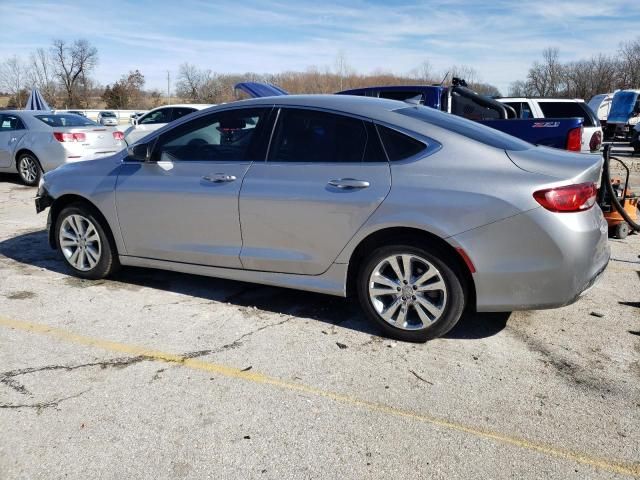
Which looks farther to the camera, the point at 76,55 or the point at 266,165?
the point at 76,55

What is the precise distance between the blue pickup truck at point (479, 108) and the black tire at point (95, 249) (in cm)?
390

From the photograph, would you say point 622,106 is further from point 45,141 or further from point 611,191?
point 45,141

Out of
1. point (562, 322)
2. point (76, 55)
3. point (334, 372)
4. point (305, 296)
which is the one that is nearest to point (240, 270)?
point (305, 296)

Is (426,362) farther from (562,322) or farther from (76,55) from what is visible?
(76,55)

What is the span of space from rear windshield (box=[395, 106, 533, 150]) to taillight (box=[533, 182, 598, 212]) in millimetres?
491

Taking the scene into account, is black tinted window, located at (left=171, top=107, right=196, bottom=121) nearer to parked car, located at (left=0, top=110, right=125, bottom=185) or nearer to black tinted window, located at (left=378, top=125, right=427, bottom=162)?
parked car, located at (left=0, top=110, right=125, bottom=185)

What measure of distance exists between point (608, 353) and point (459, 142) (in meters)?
1.71

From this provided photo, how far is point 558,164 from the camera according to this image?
3576 mm

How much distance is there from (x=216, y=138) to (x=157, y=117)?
461 inches

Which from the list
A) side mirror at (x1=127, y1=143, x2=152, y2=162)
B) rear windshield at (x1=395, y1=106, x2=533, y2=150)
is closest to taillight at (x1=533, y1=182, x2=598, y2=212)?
rear windshield at (x1=395, y1=106, x2=533, y2=150)

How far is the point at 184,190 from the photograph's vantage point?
443 centimetres

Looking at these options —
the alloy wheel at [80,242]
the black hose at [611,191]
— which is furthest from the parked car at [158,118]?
the black hose at [611,191]

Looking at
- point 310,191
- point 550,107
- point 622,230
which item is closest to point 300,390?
point 310,191

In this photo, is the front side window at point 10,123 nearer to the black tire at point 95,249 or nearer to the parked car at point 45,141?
the parked car at point 45,141
